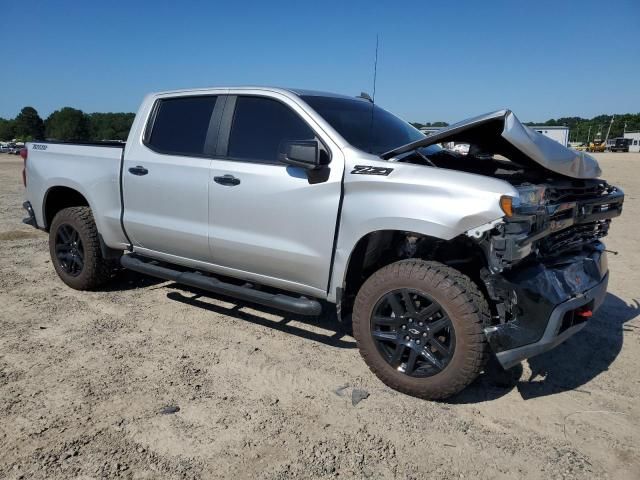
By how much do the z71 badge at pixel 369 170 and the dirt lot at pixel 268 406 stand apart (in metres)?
1.43

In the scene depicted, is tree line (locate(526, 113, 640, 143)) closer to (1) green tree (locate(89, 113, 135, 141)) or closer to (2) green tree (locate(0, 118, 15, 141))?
(1) green tree (locate(89, 113, 135, 141))

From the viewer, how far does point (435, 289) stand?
3.11m

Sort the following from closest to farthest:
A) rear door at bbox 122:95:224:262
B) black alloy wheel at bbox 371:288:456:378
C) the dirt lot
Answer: the dirt lot → black alloy wheel at bbox 371:288:456:378 → rear door at bbox 122:95:224:262

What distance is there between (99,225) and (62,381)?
1.85 m

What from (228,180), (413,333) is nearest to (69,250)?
(228,180)

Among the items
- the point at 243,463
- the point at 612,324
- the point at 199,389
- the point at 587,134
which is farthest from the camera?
the point at 587,134

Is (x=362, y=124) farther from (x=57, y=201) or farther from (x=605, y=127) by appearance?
(x=605, y=127)

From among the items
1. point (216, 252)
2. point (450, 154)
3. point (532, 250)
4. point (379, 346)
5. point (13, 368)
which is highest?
point (450, 154)

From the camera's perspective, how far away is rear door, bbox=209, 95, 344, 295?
11.6 feet

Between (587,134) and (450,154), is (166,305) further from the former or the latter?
(587,134)

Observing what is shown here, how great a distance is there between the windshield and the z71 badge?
331 millimetres

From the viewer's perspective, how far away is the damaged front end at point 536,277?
113 inches

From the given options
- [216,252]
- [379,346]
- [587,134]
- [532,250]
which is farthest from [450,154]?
[587,134]

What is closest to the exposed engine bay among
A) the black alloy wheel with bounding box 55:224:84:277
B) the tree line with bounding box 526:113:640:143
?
the black alloy wheel with bounding box 55:224:84:277
